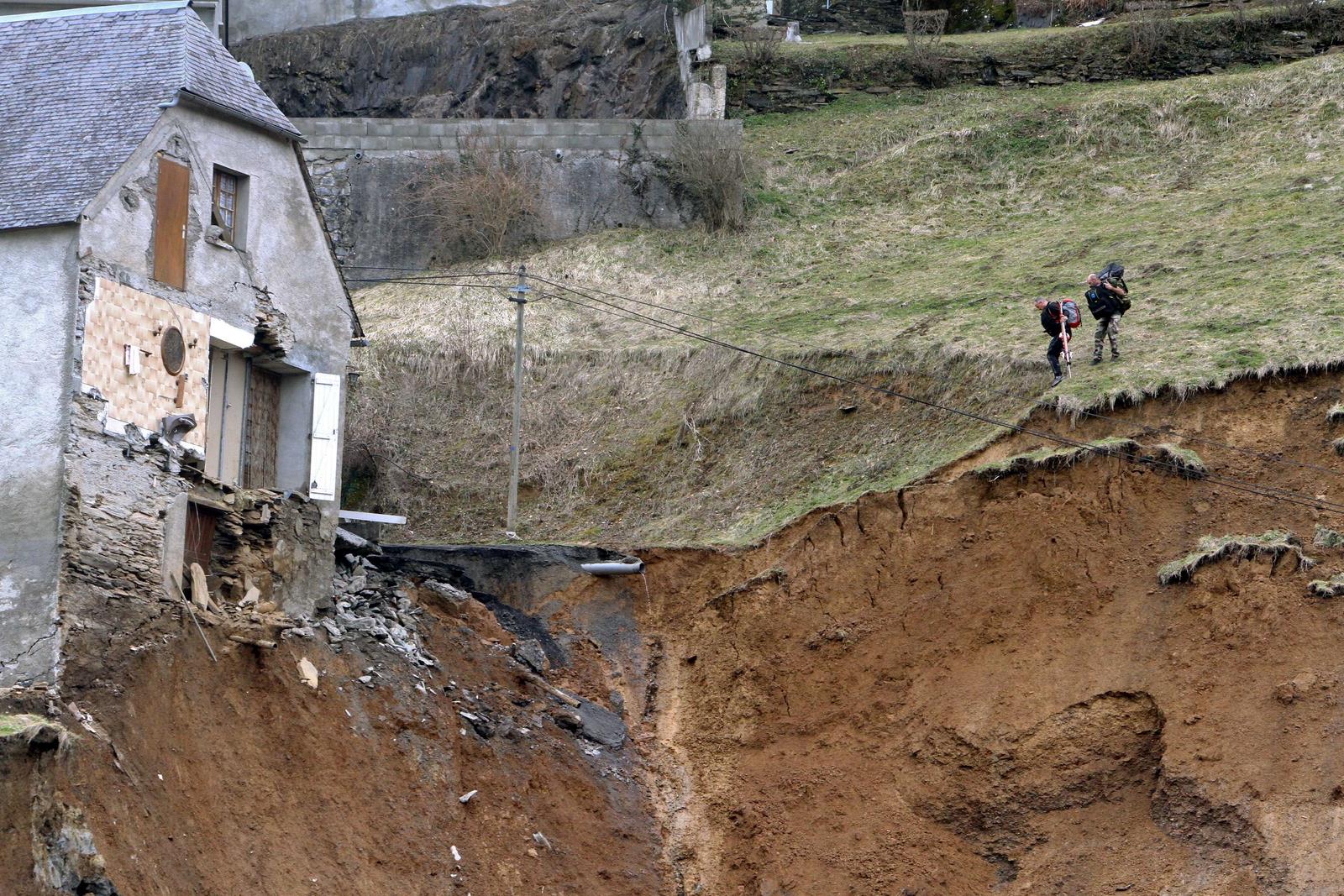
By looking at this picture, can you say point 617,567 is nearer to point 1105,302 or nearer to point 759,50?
point 1105,302

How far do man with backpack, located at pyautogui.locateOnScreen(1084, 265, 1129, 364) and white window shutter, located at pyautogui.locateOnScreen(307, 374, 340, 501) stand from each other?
9.14 meters

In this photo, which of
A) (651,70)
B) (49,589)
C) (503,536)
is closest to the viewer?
(49,589)

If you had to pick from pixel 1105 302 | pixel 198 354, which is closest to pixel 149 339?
pixel 198 354

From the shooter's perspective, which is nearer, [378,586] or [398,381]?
[378,586]

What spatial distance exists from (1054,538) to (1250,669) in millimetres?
2573

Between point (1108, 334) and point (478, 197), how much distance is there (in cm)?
1275

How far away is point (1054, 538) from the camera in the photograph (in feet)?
67.5

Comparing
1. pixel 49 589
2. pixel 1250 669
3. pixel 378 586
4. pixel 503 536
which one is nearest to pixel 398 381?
pixel 503 536

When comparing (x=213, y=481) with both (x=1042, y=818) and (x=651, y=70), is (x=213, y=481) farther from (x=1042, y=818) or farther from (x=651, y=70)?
(x=651, y=70)

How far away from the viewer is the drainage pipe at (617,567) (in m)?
22.2

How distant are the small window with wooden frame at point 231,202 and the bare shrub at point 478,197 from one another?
9.88 metres

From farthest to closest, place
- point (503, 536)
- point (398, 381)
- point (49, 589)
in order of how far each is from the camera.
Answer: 1. point (398, 381)
2. point (503, 536)
3. point (49, 589)

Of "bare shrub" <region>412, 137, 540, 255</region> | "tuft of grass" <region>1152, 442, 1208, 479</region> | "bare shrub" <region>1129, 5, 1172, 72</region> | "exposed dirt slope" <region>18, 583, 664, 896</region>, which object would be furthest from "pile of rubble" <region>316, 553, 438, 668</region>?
"bare shrub" <region>1129, 5, 1172, 72</region>

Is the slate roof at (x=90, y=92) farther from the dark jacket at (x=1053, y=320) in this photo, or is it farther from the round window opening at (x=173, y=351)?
the dark jacket at (x=1053, y=320)
